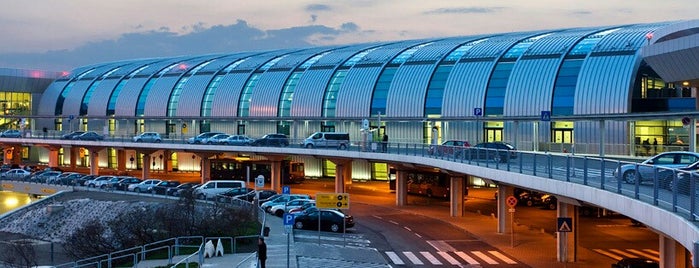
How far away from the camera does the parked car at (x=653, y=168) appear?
1961 cm

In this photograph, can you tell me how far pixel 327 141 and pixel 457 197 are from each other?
49.7 feet

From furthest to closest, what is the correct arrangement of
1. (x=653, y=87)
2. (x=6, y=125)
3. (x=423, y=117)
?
(x=6, y=125)
(x=423, y=117)
(x=653, y=87)

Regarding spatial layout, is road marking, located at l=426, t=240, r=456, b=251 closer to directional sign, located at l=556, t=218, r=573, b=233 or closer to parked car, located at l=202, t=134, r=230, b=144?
directional sign, located at l=556, t=218, r=573, b=233

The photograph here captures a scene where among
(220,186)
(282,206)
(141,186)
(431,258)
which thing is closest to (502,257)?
(431,258)

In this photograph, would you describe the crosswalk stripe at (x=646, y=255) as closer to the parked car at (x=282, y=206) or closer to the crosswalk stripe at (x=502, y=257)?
the crosswalk stripe at (x=502, y=257)

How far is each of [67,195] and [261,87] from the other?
26.5m

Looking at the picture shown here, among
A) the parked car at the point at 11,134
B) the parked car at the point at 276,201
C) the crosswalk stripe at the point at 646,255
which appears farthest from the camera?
the parked car at the point at 11,134

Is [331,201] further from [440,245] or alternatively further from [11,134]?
[11,134]

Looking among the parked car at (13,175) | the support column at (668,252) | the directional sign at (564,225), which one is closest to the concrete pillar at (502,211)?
the directional sign at (564,225)

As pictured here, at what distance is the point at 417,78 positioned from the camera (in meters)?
77.8

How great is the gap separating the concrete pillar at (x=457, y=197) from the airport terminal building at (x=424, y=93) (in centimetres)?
484

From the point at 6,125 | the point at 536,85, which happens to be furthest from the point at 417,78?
the point at 6,125

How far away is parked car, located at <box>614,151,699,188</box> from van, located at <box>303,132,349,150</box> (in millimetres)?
38863

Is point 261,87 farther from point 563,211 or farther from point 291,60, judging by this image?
point 563,211
